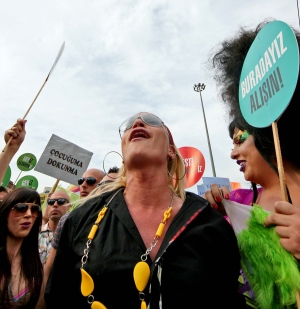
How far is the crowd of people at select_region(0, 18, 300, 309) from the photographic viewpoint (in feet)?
4.76

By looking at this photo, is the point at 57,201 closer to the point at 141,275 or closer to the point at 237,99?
the point at 237,99

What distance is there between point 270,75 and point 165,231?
0.95 m

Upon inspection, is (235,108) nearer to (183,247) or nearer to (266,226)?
(266,226)

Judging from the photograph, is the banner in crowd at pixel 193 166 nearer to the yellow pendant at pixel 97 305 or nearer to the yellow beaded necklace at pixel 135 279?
the yellow beaded necklace at pixel 135 279

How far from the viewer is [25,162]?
809 centimetres

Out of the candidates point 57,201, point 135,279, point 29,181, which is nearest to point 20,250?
point 57,201

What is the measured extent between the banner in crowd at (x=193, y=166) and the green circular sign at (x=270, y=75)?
5.26m

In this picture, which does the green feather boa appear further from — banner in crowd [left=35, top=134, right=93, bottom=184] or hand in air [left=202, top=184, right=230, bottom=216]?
banner in crowd [left=35, top=134, right=93, bottom=184]

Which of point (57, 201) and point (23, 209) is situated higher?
point (57, 201)

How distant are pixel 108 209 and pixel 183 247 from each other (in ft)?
1.51

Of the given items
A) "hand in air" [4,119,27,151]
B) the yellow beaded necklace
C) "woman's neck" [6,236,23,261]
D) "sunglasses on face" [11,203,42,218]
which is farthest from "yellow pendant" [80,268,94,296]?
"hand in air" [4,119,27,151]

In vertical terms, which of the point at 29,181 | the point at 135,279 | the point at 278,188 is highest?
the point at 29,181

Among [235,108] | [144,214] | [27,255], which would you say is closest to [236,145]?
[235,108]

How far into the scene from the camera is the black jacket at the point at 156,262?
145cm
